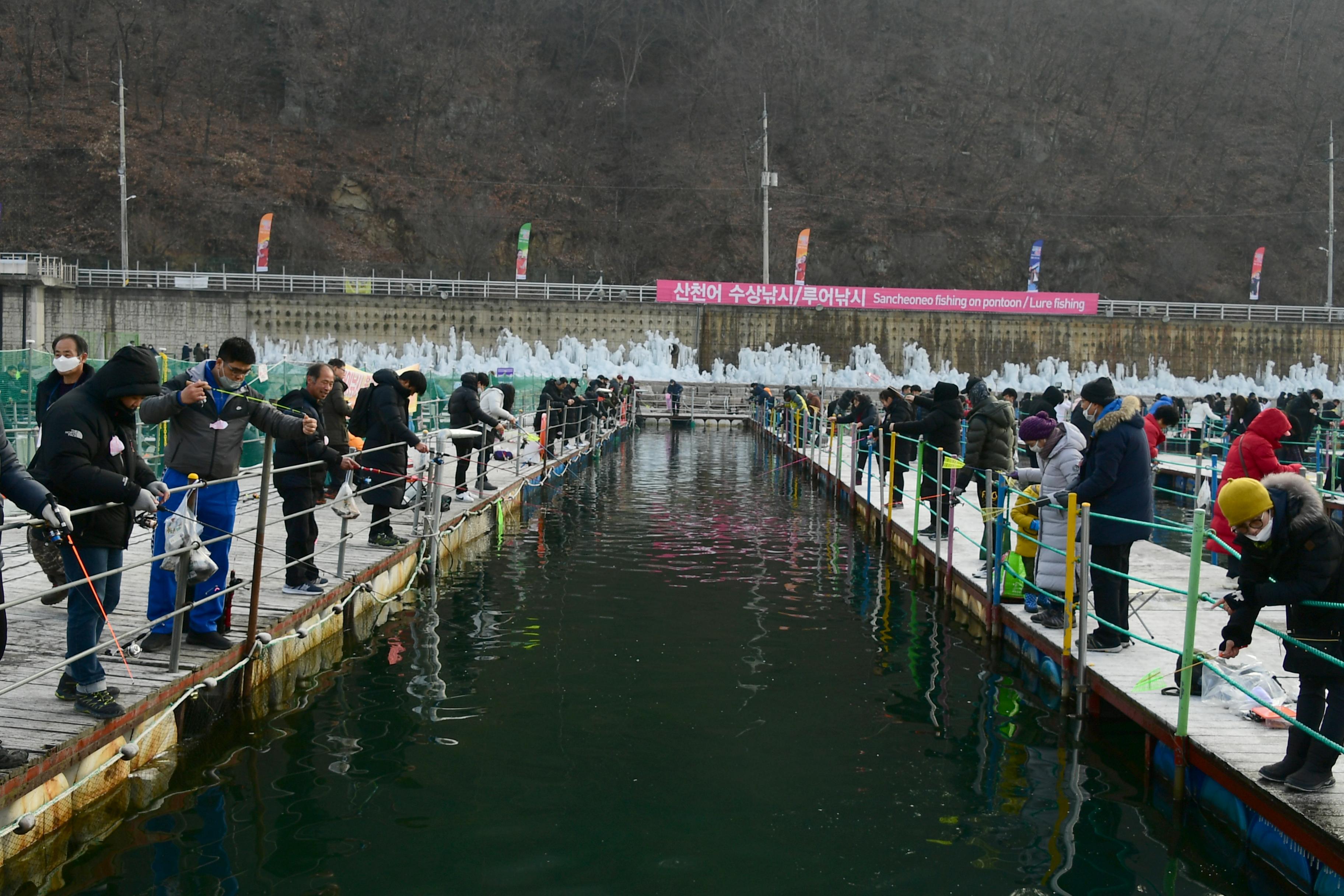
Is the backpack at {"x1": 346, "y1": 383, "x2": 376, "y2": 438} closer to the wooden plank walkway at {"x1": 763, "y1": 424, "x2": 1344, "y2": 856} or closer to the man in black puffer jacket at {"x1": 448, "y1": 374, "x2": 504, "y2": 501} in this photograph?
the man in black puffer jacket at {"x1": 448, "y1": 374, "x2": 504, "y2": 501}

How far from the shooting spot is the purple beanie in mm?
8062

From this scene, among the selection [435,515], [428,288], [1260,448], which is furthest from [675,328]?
[1260,448]

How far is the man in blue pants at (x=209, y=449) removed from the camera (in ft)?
21.3

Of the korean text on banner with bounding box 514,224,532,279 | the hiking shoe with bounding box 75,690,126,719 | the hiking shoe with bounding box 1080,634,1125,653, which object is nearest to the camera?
the hiking shoe with bounding box 75,690,126,719

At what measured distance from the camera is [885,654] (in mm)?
8727

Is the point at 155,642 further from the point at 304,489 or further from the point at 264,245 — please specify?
the point at 264,245

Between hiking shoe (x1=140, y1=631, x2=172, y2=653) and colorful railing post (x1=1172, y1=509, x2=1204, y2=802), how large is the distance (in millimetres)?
5585

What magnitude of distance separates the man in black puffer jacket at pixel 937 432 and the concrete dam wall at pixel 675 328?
3767 cm

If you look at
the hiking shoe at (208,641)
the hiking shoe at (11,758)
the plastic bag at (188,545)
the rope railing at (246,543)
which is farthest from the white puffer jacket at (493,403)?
the hiking shoe at (11,758)

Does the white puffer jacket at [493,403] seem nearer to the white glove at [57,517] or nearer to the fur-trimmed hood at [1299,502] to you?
the white glove at [57,517]

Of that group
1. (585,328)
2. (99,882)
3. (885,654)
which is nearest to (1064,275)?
(585,328)

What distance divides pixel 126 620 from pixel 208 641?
0.76 meters

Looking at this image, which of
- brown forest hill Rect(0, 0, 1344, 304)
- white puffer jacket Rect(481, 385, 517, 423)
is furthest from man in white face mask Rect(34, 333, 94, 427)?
brown forest hill Rect(0, 0, 1344, 304)

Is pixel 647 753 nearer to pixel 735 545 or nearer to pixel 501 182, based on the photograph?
pixel 735 545
